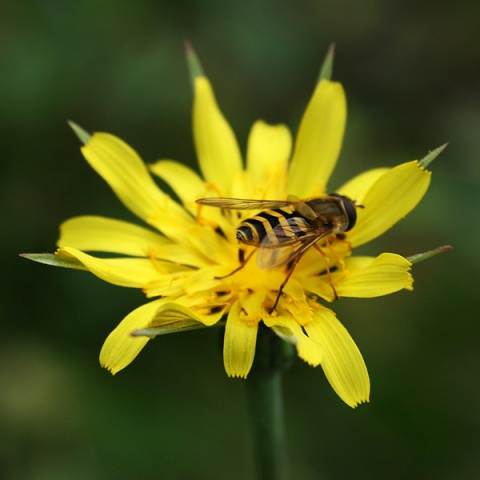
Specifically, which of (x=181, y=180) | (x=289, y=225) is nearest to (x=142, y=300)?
(x=181, y=180)

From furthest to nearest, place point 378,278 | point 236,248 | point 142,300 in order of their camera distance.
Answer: point 142,300 → point 236,248 → point 378,278

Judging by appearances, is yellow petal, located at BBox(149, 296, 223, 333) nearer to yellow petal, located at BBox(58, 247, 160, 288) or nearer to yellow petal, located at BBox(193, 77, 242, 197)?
yellow petal, located at BBox(58, 247, 160, 288)

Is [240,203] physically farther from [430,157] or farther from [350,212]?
[430,157]

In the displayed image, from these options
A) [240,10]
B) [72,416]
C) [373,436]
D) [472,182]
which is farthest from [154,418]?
[240,10]

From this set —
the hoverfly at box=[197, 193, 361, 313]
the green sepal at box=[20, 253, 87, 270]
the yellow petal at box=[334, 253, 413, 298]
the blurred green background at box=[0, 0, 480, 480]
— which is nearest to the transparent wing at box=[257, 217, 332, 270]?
the hoverfly at box=[197, 193, 361, 313]

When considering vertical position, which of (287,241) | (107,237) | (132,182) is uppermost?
(132,182)

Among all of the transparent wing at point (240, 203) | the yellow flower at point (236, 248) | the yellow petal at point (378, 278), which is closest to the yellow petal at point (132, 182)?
the yellow flower at point (236, 248)
